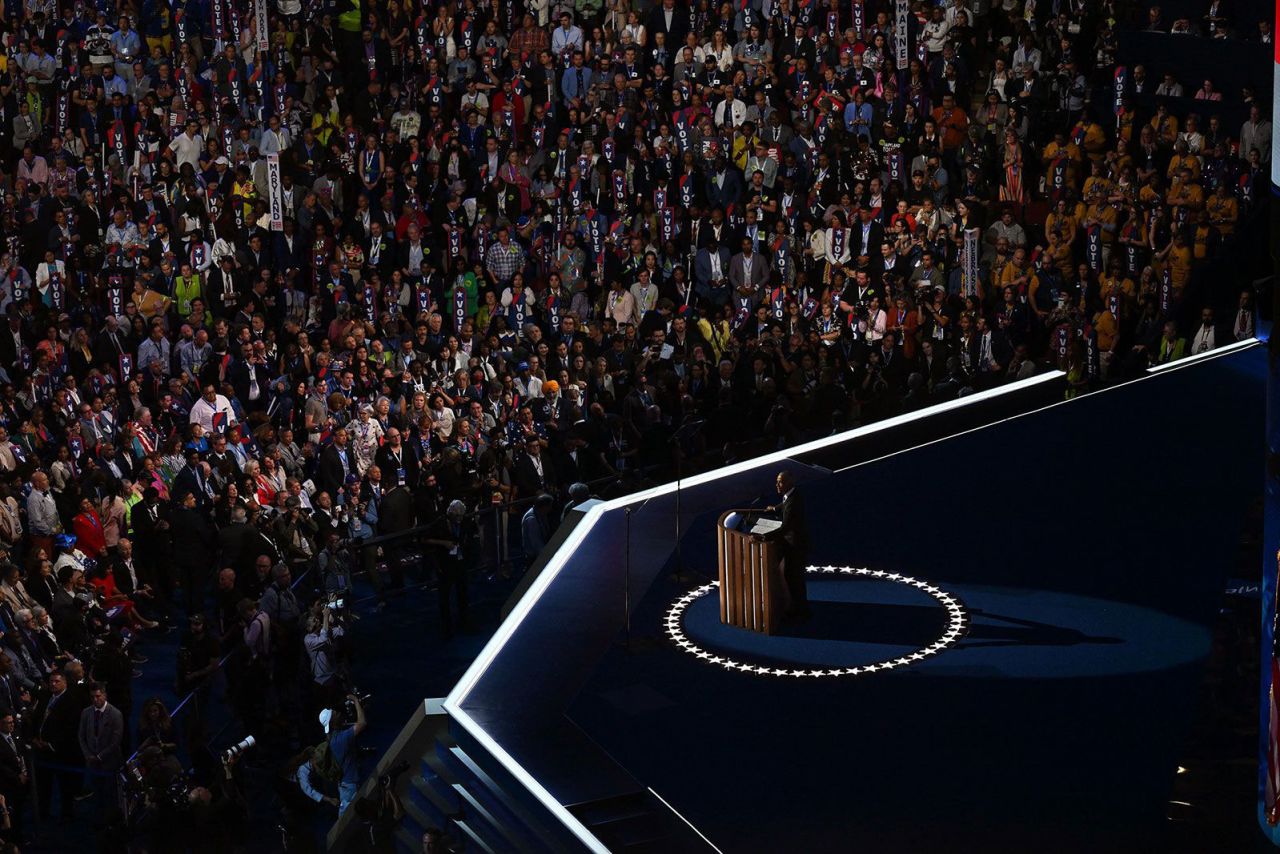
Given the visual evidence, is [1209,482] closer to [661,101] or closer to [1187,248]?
[1187,248]

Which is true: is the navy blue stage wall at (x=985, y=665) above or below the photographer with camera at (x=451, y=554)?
above

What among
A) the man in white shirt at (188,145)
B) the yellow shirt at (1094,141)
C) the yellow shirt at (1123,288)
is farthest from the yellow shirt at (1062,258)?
the man in white shirt at (188,145)

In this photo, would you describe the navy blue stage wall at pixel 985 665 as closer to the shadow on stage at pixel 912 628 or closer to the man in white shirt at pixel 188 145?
the shadow on stage at pixel 912 628

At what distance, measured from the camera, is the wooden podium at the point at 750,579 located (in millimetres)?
13875

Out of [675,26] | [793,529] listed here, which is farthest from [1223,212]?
[793,529]

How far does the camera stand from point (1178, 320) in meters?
20.8

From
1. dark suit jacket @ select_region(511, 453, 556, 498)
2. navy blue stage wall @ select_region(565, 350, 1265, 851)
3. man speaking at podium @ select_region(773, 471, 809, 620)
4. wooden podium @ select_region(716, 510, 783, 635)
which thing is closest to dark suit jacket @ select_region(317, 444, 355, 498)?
dark suit jacket @ select_region(511, 453, 556, 498)

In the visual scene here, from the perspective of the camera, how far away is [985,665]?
13.4 metres

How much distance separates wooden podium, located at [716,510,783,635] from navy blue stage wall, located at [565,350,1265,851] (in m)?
0.28

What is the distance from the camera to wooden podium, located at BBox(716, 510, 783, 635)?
13.9 meters

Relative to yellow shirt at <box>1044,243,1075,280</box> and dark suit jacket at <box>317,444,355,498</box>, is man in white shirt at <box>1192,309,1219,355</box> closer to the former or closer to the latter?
yellow shirt at <box>1044,243,1075,280</box>

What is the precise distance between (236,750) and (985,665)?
5.78m

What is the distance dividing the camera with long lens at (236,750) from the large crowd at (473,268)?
0.50 metres

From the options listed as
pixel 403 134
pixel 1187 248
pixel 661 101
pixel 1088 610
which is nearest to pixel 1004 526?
pixel 1088 610
